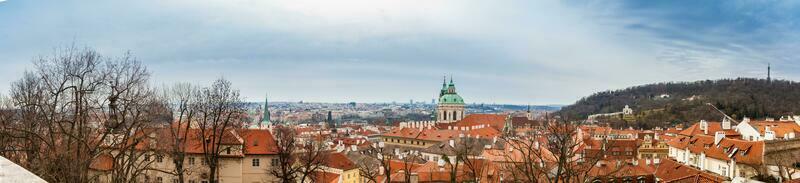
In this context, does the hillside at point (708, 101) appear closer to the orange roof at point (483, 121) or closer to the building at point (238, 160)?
the orange roof at point (483, 121)

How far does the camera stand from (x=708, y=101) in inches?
2188

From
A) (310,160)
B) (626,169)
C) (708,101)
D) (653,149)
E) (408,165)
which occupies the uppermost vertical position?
(708,101)

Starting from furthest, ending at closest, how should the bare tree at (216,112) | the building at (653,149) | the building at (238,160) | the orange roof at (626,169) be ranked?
the building at (653,149)
the orange roof at (626,169)
the building at (238,160)
the bare tree at (216,112)

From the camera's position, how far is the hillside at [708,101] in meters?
49.2

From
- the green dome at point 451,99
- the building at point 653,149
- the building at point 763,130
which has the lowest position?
the building at point 653,149

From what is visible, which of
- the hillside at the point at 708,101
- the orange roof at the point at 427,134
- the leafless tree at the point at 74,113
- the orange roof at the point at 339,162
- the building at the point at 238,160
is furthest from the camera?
the hillside at the point at 708,101

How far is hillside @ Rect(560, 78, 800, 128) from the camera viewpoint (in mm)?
49188

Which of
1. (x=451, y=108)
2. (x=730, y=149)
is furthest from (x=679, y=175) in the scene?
(x=451, y=108)

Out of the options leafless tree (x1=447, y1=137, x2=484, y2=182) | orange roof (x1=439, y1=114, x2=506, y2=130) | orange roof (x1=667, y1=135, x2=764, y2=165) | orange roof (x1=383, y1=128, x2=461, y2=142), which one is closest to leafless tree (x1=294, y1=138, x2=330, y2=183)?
leafless tree (x1=447, y1=137, x2=484, y2=182)

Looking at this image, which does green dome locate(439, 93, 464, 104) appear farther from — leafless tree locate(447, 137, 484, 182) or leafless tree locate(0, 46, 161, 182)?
leafless tree locate(0, 46, 161, 182)

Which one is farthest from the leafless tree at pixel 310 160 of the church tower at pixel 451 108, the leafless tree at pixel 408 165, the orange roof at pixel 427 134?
the church tower at pixel 451 108

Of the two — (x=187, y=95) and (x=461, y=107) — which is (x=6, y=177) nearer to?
(x=187, y=95)

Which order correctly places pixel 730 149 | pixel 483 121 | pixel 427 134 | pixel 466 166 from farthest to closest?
1. pixel 483 121
2. pixel 427 134
3. pixel 730 149
4. pixel 466 166

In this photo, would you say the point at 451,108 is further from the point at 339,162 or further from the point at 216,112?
the point at 216,112
